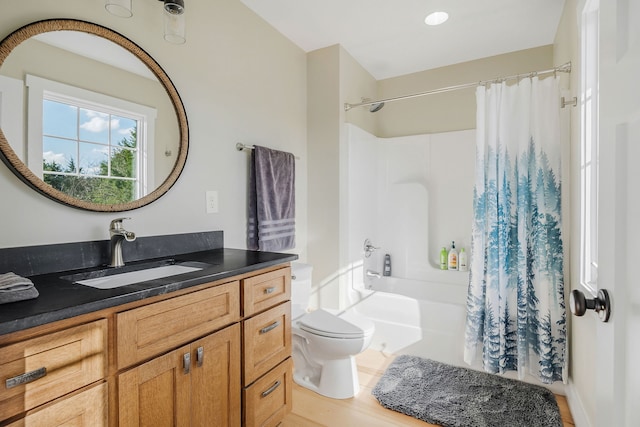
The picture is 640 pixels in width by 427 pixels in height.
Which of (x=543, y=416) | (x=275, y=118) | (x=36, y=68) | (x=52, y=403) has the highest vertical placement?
(x=275, y=118)

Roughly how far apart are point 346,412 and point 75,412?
4.72 feet

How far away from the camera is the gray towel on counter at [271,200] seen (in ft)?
7.07

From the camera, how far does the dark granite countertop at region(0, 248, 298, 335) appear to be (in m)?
0.77

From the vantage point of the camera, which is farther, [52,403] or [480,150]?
[480,150]

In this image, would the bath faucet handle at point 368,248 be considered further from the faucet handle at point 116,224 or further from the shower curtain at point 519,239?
the faucet handle at point 116,224

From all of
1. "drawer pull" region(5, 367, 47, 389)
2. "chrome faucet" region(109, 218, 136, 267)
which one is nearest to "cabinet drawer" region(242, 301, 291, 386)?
"chrome faucet" region(109, 218, 136, 267)

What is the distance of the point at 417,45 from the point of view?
2709 mm

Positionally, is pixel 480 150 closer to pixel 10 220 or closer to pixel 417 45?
pixel 417 45

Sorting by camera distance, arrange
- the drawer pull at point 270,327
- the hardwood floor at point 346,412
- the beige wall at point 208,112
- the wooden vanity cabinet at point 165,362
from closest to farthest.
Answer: the wooden vanity cabinet at point 165,362 < the beige wall at point 208,112 < the drawer pull at point 270,327 < the hardwood floor at point 346,412

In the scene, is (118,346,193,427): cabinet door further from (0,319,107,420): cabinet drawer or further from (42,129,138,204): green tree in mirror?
(42,129,138,204): green tree in mirror

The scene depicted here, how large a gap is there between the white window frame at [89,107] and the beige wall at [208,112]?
0.11 meters

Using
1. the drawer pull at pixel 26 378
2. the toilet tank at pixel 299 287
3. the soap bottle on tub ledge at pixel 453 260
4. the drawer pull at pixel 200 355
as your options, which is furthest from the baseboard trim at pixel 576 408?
the drawer pull at pixel 26 378

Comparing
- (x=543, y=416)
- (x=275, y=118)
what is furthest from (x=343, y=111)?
(x=543, y=416)

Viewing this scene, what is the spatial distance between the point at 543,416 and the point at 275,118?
2.49m
